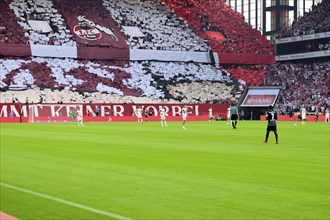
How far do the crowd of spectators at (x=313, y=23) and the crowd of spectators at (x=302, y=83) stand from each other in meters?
4.36

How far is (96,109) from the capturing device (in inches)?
2635

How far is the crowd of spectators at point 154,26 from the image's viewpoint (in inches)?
3285

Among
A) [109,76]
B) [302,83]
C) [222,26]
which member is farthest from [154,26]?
[302,83]

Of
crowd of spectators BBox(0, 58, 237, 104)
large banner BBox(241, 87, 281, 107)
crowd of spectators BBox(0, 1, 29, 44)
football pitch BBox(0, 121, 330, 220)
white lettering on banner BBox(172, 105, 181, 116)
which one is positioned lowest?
football pitch BBox(0, 121, 330, 220)

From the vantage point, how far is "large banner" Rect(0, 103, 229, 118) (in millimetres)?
63031

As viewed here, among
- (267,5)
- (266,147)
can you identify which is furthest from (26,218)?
(267,5)

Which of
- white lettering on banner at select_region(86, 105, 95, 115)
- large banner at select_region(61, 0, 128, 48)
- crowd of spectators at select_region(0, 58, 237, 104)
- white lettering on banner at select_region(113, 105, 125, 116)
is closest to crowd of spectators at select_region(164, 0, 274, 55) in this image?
crowd of spectators at select_region(0, 58, 237, 104)

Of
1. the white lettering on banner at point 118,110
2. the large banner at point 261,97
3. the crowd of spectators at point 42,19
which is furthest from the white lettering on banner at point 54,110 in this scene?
the large banner at point 261,97

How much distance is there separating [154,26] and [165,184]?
7334 cm

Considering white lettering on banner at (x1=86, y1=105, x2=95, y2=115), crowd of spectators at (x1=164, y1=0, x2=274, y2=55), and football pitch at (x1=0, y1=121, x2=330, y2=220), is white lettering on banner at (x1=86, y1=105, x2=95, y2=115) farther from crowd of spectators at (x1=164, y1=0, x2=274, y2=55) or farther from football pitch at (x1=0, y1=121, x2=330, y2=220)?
football pitch at (x1=0, y1=121, x2=330, y2=220)

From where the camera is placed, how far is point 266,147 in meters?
25.1

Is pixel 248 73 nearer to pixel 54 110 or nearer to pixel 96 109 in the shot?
pixel 96 109

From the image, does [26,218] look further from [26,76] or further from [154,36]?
[154,36]

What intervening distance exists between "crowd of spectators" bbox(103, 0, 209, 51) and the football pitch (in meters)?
60.9
